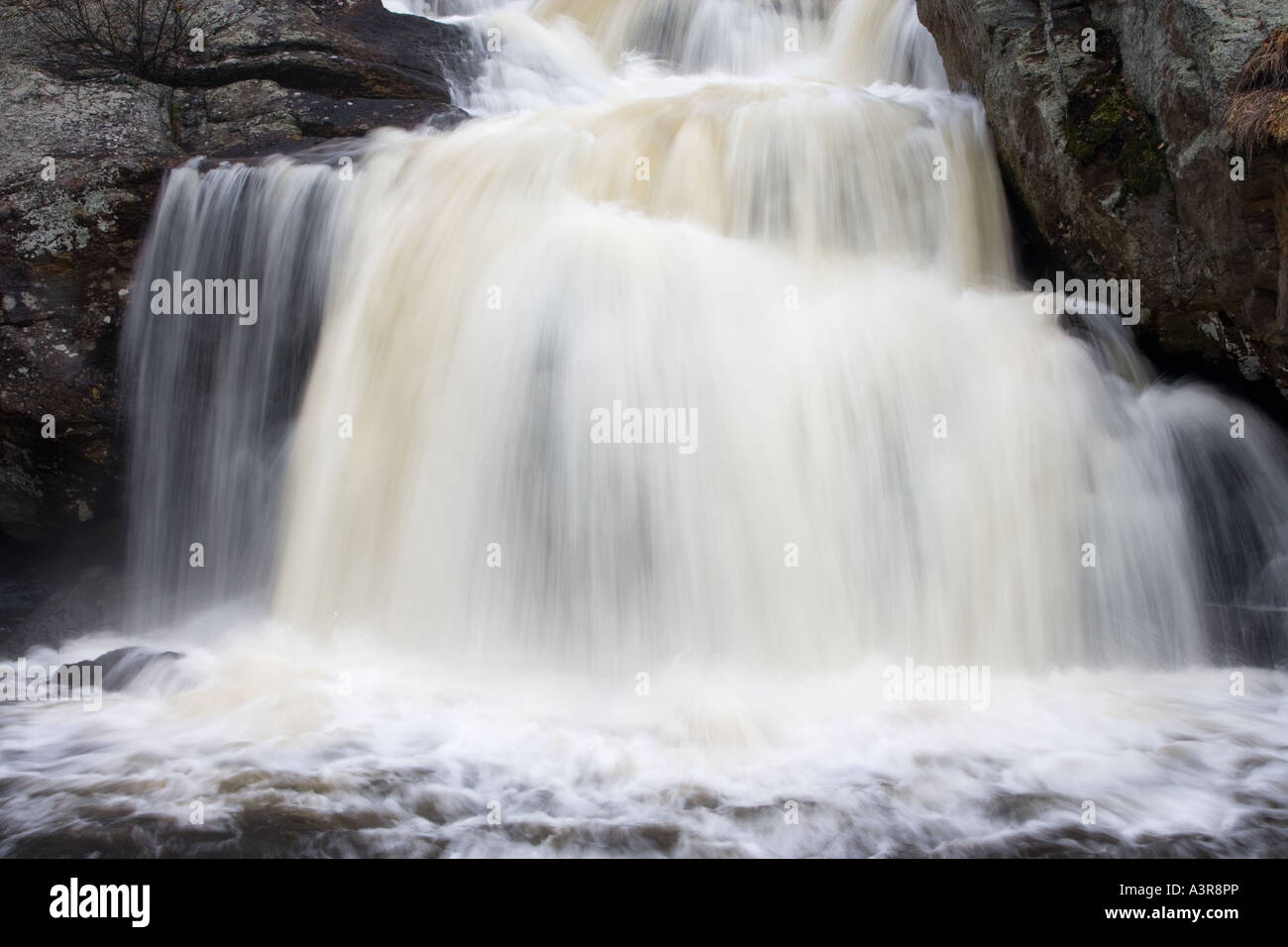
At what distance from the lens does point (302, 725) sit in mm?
4734

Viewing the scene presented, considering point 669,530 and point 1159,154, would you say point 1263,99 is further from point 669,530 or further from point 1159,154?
point 669,530

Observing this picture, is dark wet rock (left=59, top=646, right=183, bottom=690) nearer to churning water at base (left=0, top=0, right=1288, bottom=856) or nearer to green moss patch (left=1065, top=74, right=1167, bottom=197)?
churning water at base (left=0, top=0, right=1288, bottom=856)

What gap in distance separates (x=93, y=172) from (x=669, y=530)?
534cm

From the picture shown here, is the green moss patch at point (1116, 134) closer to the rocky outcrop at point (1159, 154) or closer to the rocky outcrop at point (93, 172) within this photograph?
the rocky outcrop at point (1159, 154)

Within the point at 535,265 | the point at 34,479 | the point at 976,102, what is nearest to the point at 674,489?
the point at 535,265

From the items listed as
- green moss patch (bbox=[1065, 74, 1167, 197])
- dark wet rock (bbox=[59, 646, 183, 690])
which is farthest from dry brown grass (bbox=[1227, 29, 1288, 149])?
dark wet rock (bbox=[59, 646, 183, 690])

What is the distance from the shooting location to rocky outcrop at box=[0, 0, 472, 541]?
6.97 m

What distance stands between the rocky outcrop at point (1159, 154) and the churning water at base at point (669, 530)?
15.3 inches

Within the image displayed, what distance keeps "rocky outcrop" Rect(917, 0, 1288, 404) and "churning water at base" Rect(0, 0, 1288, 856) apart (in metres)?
0.39

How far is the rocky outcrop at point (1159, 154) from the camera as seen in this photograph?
516 cm

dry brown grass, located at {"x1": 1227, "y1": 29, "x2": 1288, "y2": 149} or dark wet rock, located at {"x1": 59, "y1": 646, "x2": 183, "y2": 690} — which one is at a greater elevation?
dry brown grass, located at {"x1": 1227, "y1": 29, "x2": 1288, "y2": 149}

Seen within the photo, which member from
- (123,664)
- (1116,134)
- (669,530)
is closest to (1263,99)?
(1116,134)

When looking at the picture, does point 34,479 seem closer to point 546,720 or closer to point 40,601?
point 40,601

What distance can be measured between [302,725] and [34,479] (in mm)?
3879
